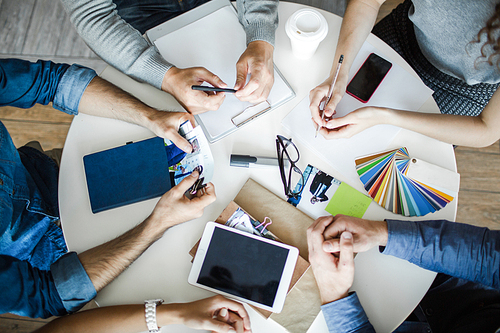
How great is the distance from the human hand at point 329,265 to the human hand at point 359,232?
0.02 meters

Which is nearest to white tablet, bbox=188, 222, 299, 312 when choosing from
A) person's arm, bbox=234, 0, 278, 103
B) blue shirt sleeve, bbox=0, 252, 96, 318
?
blue shirt sleeve, bbox=0, 252, 96, 318

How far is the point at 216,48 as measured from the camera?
1087 millimetres

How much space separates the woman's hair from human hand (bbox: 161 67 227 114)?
2.73 feet

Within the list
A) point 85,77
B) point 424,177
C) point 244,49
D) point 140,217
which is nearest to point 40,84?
point 85,77

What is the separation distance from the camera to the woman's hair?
0.91m

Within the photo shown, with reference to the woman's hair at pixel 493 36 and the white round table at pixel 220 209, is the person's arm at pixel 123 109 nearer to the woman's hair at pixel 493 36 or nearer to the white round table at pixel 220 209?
the white round table at pixel 220 209

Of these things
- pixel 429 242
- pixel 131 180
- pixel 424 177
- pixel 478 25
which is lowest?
pixel 131 180

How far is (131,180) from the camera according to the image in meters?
0.97

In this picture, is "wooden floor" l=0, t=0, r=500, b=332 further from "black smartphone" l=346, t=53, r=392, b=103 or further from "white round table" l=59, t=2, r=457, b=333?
"black smartphone" l=346, t=53, r=392, b=103

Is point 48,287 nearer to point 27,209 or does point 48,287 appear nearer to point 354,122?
point 27,209

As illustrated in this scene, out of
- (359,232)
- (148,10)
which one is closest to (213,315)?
(359,232)

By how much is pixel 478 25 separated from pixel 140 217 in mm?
1247

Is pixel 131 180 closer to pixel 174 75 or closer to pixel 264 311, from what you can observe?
pixel 174 75

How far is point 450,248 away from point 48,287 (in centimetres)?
118
